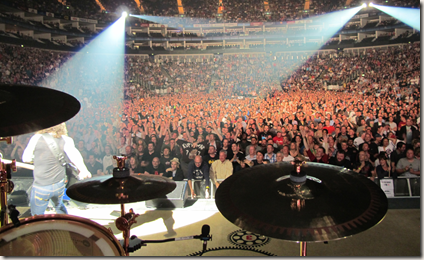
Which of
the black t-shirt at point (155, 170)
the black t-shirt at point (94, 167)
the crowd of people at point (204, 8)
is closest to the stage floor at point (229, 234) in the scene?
the black t-shirt at point (155, 170)

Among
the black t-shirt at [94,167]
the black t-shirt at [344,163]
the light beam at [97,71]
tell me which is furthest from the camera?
the light beam at [97,71]

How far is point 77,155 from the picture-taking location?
138 inches

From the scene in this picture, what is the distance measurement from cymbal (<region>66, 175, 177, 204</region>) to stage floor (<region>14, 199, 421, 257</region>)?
3.10ft

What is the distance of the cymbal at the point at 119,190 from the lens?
151 centimetres

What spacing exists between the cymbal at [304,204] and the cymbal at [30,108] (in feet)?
2.92

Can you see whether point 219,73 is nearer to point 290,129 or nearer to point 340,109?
point 340,109

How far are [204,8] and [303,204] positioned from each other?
1536cm

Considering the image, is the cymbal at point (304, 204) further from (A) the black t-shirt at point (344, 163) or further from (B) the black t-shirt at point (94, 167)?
(B) the black t-shirt at point (94, 167)

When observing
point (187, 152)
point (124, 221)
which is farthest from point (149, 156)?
point (124, 221)

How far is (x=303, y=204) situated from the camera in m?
1.14

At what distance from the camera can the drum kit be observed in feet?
3.39

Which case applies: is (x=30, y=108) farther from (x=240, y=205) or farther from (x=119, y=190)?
(x=240, y=205)

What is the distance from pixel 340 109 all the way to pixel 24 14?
50.6 ft

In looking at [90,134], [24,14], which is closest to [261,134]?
[90,134]
